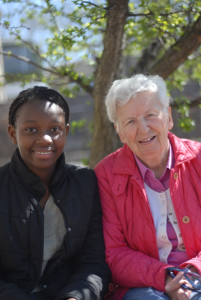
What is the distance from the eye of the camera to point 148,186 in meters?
2.51

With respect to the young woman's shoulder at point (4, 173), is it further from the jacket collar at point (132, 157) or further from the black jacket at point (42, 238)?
the jacket collar at point (132, 157)

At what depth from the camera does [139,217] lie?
7.91 ft

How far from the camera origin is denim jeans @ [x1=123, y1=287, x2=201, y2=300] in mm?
2111

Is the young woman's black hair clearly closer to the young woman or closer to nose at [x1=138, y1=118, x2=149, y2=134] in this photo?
the young woman

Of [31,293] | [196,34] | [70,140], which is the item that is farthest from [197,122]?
[31,293]

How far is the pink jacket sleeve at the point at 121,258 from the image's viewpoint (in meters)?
2.22

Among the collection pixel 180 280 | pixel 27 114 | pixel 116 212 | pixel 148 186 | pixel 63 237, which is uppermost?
pixel 27 114

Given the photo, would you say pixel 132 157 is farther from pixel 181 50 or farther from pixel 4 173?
pixel 181 50

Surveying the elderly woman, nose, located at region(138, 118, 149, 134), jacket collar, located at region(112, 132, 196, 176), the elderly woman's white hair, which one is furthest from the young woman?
nose, located at region(138, 118, 149, 134)

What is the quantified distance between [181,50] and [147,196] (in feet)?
5.64

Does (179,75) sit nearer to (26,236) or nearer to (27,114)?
(27,114)

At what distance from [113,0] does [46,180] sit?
5.44 ft

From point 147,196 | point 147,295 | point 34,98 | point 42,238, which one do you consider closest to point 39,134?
point 34,98

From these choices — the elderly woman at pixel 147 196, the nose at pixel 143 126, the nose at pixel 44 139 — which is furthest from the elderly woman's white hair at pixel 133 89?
the nose at pixel 44 139
